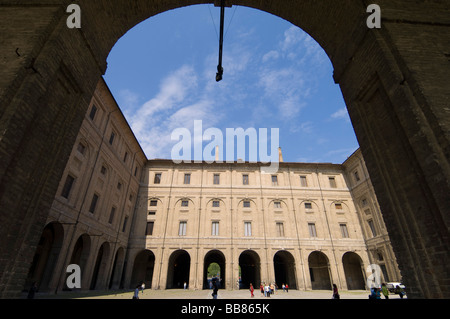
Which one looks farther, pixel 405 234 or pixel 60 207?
pixel 60 207

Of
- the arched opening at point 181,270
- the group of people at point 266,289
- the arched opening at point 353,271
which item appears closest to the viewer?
the group of people at point 266,289

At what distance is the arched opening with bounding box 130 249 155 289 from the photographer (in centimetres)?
2512

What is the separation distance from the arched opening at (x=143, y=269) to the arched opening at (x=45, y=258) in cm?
1073

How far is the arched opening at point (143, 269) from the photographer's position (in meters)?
25.1

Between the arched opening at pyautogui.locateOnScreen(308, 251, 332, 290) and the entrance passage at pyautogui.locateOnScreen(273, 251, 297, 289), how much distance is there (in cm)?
224

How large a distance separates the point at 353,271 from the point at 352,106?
26544 mm

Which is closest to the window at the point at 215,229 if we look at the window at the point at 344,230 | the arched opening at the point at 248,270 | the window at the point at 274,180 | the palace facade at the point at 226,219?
the palace facade at the point at 226,219

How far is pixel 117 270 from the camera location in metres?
22.2

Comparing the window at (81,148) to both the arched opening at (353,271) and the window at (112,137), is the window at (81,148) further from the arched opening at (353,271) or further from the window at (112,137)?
the arched opening at (353,271)

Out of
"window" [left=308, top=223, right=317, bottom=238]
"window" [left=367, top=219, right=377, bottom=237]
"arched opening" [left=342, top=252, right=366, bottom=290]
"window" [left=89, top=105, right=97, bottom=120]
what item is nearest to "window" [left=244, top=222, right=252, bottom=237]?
"window" [left=308, top=223, right=317, bottom=238]

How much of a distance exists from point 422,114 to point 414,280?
10.5ft
